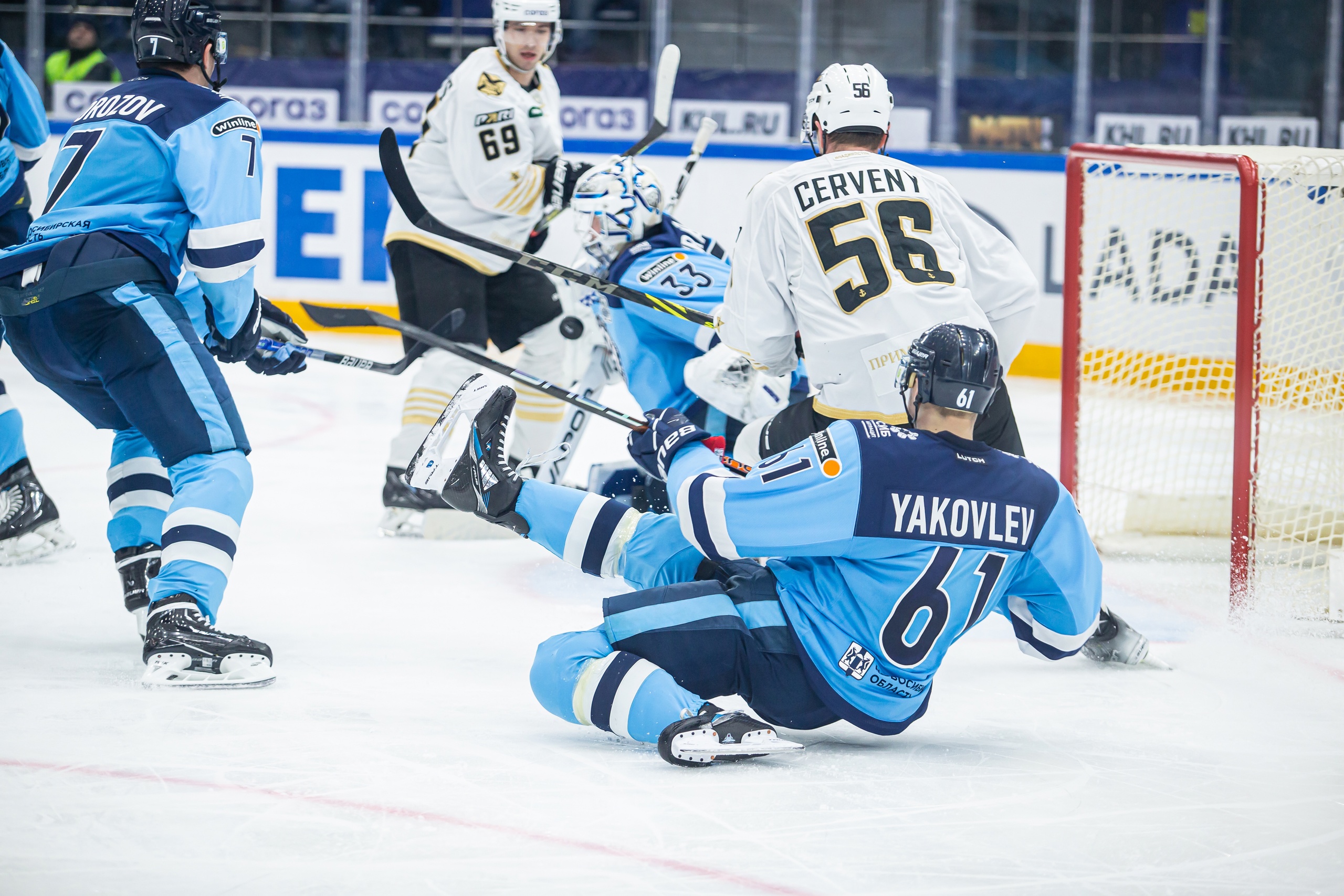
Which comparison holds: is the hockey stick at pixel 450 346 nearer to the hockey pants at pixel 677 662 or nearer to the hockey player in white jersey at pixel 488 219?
the hockey player in white jersey at pixel 488 219

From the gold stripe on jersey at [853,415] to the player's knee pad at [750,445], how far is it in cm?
16

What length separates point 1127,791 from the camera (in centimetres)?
219

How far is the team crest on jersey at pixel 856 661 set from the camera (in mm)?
2191

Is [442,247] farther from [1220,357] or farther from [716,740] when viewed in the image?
[1220,357]

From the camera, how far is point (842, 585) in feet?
7.25

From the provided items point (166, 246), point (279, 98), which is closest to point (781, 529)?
point (166, 246)

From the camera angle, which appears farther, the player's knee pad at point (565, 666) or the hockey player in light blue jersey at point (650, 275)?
the hockey player in light blue jersey at point (650, 275)

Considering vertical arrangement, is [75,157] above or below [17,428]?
above

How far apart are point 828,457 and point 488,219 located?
2397 mm

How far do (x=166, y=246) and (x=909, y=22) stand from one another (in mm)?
8362

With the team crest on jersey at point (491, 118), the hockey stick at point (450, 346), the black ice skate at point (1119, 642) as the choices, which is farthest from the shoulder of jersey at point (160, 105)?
the black ice skate at point (1119, 642)

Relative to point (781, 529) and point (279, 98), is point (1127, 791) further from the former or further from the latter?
point (279, 98)

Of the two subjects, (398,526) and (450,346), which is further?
(398,526)

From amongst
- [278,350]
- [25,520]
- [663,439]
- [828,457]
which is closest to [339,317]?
[278,350]
